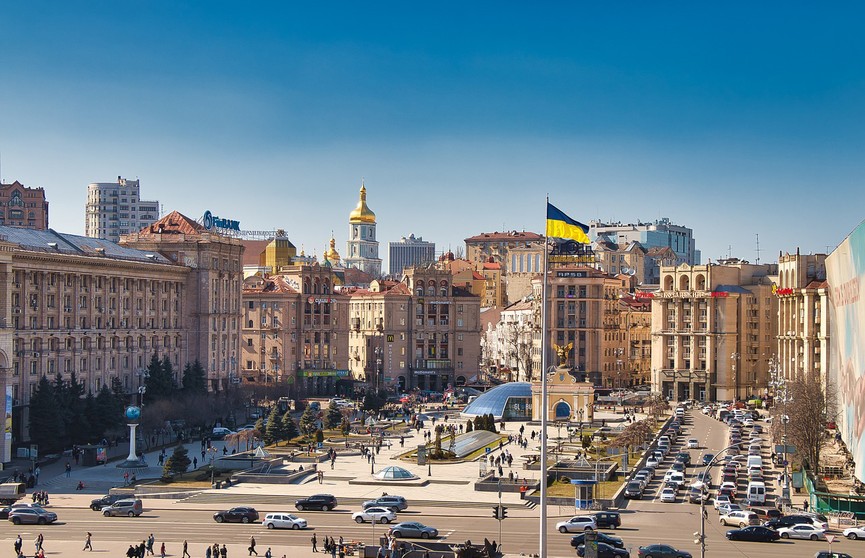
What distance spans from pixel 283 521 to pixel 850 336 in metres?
33.5

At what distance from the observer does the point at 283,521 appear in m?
60.6

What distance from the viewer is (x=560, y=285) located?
513ft

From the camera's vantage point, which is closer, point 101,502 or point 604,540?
point 604,540

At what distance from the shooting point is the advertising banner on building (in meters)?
67.4

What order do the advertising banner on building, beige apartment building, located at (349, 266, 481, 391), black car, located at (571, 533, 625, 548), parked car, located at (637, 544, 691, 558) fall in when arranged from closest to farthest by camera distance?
parked car, located at (637, 544, 691, 558) < black car, located at (571, 533, 625, 548) < the advertising banner on building < beige apartment building, located at (349, 266, 481, 391)

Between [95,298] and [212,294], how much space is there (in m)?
21.8

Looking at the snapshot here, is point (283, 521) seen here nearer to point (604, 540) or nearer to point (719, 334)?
point (604, 540)

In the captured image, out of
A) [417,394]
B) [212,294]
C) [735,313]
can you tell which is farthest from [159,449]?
[735,313]

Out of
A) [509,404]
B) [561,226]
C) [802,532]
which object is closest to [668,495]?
[802,532]

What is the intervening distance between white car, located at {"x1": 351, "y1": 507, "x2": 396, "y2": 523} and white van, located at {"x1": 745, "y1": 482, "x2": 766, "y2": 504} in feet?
61.9

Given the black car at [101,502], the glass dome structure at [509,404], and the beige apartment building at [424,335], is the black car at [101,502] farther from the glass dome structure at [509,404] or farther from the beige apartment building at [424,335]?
the beige apartment building at [424,335]

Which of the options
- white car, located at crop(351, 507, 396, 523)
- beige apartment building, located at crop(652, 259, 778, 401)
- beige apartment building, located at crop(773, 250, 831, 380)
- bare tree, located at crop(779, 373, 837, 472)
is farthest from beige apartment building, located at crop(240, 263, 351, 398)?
white car, located at crop(351, 507, 396, 523)

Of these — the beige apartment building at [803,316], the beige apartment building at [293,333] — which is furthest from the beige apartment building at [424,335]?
the beige apartment building at [803,316]

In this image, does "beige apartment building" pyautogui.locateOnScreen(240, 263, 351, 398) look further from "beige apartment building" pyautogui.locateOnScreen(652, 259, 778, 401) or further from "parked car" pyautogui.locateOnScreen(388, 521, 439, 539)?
"parked car" pyautogui.locateOnScreen(388, 521, 439, 539)
